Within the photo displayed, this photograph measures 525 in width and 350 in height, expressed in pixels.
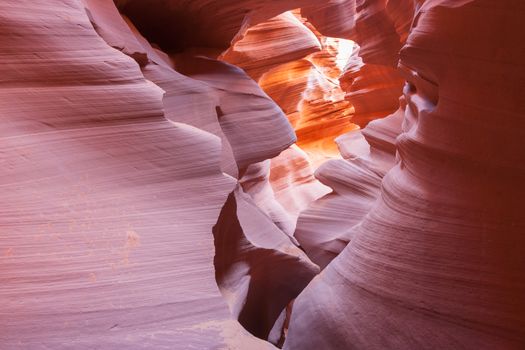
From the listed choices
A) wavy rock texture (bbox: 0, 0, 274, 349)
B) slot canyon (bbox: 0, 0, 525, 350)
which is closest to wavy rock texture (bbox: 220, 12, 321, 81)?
slot canyon (bbox: 0, 0, 525, 350)

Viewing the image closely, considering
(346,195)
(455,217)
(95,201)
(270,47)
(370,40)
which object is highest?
(95,201)

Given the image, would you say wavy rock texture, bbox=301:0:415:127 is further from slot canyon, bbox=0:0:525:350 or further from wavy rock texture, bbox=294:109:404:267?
slot canyon, bbox=0:0:525:350

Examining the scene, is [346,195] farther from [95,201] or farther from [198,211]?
[95,201]

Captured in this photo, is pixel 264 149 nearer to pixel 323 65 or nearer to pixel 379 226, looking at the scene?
pixel 379 226

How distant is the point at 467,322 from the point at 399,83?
14.0 feet

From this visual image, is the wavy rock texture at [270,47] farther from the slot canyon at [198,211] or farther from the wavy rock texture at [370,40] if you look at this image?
the slot canyon at [198,211]

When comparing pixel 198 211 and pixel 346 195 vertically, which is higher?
pixel 198 211

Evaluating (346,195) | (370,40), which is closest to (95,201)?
(346,195)

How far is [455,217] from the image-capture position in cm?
178

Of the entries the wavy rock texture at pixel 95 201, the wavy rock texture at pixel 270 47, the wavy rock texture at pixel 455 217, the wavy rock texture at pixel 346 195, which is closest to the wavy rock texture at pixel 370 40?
the wavy rock texture at pixel 270 47

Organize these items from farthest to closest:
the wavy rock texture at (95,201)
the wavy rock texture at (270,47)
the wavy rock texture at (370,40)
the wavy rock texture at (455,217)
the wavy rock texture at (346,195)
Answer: the wavy rock texture at (270,47) → the wavy rock texture at (370,40) → the wavy rock texture at (346,195) → the wavy rock texture at (455,217) → the wavy rock texture at (95,201)

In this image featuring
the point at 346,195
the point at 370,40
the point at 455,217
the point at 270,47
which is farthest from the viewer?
the point at 270,47

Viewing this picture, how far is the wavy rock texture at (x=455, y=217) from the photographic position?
1640mm

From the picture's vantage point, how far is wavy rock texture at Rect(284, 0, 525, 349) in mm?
1640
